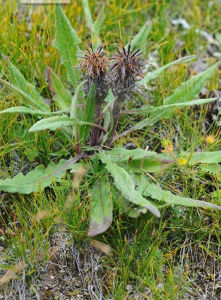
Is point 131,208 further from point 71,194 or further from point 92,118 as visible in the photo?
point 92,118

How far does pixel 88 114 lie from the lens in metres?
2.56

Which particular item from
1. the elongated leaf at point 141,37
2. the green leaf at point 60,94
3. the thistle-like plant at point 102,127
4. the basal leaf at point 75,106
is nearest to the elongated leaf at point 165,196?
the thistle-like plant at point 102,127

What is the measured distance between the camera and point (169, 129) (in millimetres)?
3041

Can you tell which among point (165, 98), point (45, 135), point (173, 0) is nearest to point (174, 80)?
point (165, 98)

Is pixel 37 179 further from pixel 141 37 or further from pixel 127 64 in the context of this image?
pixel 141 37

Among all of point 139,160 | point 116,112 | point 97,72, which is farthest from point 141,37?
point 139,160

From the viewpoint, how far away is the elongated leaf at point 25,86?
259 cm

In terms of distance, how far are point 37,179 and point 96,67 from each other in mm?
726

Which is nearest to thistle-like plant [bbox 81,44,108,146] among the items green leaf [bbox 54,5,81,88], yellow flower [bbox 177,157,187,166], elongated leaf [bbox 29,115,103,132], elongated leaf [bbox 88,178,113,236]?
elongated leaf [bbox 29,115,103,132]

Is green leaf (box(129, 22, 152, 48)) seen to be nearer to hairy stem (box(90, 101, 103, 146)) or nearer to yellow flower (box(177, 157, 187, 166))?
hairy stem (box(90, 101, 103, 146))

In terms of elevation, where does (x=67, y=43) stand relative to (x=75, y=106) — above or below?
above

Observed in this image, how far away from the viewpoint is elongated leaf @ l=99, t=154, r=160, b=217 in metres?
2.14

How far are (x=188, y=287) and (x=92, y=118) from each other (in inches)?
44.7

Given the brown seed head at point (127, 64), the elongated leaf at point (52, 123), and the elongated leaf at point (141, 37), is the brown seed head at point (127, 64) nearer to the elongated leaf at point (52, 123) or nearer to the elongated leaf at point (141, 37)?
the elongated leaf at point (52, 123)
